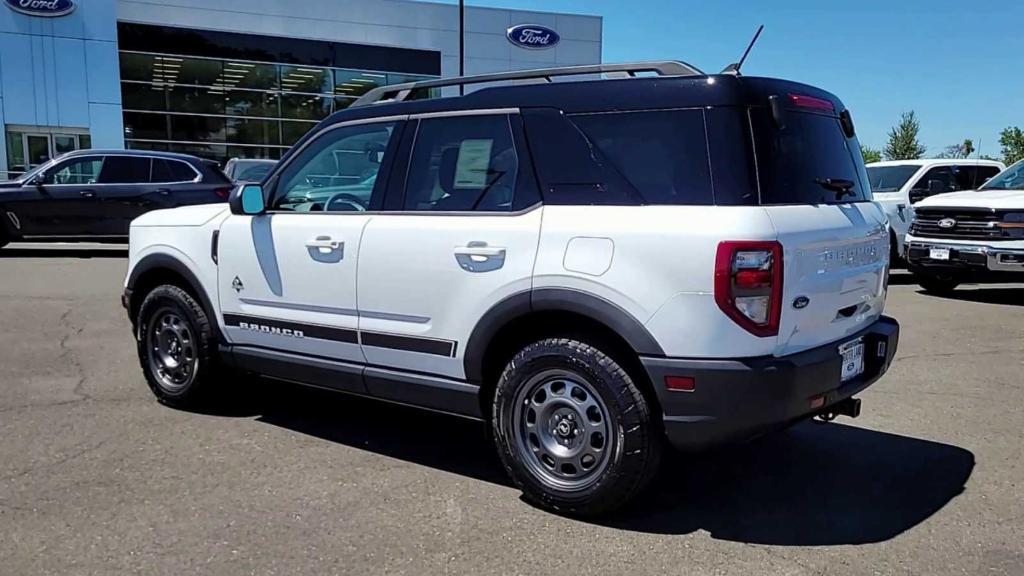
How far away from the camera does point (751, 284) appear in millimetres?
3141

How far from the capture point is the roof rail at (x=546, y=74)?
11.8 ft

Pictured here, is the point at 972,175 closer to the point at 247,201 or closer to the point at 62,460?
the point at 247,201

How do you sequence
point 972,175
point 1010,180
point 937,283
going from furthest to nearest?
1. point 972,175
2. point 937,283
3. point 1010,180

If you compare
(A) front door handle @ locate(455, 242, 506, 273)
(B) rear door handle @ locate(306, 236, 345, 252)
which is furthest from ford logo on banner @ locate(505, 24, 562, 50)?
(A) front door handle @ locate(455, 242, 506, 273)

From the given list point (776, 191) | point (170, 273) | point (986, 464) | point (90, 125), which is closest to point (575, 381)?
point (776, 191)

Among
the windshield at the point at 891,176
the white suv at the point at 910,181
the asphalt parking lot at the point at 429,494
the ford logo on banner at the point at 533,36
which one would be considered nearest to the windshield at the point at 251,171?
the asphalt parking lot at the point at 429,494

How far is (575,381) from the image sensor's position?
353 cm

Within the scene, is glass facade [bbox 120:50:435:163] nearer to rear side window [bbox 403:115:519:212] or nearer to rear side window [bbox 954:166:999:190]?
rear side window [bbox 954:166:999:190]

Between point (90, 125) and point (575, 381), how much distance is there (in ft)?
94.7

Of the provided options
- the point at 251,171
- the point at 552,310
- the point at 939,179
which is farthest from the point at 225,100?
the point at 552,310

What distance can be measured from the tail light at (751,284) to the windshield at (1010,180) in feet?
30.6

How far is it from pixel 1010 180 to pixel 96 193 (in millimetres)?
14213

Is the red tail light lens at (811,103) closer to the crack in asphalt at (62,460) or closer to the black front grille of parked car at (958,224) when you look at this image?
the crack in asphalt at (62,460)

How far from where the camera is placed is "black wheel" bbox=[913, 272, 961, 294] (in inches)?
423
